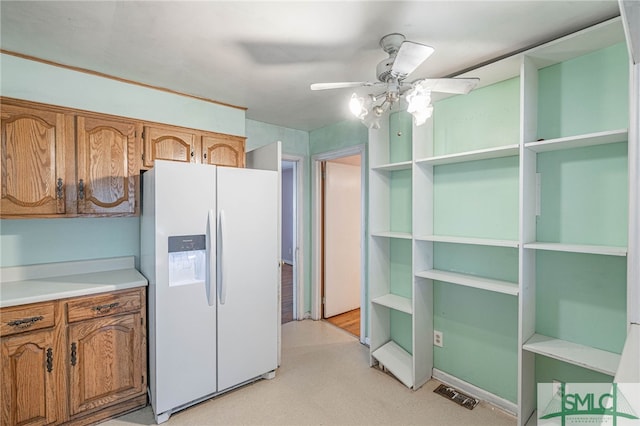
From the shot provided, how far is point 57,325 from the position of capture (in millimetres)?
1847

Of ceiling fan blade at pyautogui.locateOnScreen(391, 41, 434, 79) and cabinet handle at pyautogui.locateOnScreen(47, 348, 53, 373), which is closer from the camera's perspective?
ceiling fan blade at pyautogui.locateOnScreen(391, 41, 434, 79)

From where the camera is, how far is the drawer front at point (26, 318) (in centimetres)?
171

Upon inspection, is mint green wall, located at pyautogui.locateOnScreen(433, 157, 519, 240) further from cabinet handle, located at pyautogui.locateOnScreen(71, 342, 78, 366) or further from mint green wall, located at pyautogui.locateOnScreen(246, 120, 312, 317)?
cabinet handle, located at pyautogui.locateOnScreen(71, 342, 78, 366)

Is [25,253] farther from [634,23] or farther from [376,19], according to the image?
[634,23]

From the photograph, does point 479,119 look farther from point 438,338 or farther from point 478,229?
point 438,338

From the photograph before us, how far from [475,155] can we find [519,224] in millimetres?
538

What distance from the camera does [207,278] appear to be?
2.18 metres

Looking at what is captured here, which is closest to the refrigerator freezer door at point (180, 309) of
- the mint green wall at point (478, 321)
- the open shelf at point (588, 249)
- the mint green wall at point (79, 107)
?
the mint green wall at point (79, 107)

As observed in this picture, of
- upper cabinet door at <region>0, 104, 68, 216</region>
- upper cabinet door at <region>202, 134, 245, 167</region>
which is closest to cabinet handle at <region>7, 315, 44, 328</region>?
upper cabinet door at <region>0, 104, 68, 216</region>

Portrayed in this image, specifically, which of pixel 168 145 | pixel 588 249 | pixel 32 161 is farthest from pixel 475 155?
pixel 32 161

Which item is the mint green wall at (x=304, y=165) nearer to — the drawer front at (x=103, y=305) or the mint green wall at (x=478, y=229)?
the mint green wall at (x=478, y=229)

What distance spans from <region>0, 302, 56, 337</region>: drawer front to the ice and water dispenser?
2.18ft

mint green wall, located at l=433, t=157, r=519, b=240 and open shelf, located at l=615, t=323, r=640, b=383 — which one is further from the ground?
mint green wall, located at l=433, t=157, r=519, b=240

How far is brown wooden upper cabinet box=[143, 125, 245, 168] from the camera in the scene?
2479 millimetres
